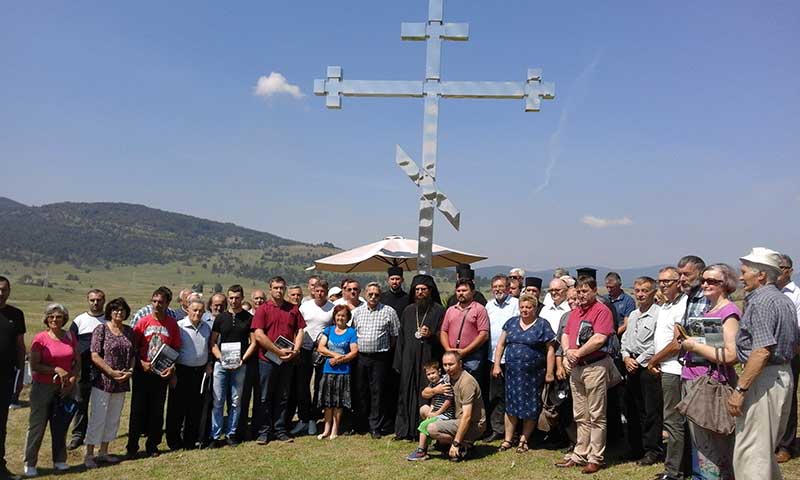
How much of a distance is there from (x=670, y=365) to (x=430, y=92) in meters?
4.23

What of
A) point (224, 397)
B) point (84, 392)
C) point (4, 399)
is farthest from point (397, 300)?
point (4, 399)

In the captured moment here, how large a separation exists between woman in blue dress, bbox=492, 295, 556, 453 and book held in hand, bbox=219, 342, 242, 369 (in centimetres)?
314

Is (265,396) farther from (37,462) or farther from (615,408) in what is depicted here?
(615,408)

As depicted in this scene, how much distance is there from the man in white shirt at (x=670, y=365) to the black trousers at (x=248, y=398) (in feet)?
14.6

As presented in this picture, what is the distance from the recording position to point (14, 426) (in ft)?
27.7

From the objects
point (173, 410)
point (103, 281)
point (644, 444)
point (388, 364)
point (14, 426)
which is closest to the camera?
point (644, 444)

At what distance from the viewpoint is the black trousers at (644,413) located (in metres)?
5.87

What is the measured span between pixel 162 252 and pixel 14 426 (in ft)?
610

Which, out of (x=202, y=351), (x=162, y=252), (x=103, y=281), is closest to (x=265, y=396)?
(x=202, y=351)

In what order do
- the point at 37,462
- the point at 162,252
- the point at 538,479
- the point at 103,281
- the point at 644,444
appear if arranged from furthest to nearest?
1. the point at 162,252
2. the point at 103,281
3. the point at 37,462
4. the point at 644,444
5. the point at 538,479

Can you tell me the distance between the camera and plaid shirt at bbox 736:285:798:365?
164 inches

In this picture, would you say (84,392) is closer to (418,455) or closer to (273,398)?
(273,398)

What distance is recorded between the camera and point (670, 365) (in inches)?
216

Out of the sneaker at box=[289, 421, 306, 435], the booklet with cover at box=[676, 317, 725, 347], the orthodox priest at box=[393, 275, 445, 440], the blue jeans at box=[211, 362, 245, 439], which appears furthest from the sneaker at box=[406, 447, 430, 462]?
the booklet with cover at box=[676, 317, 725, 347]
